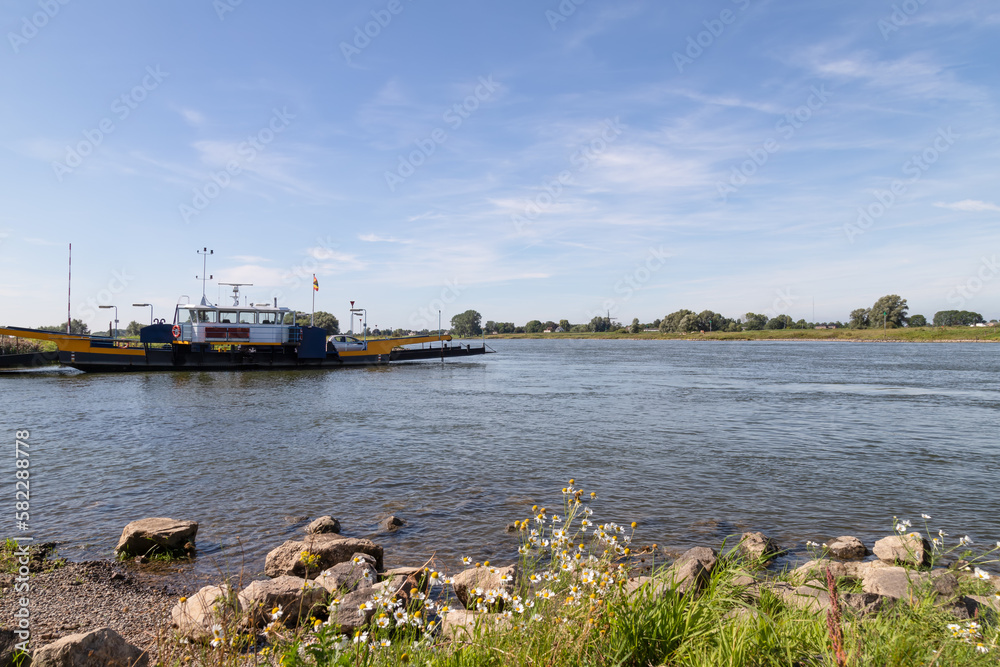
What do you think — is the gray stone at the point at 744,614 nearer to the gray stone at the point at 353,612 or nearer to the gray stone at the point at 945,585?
the gray stone at the point at 945,585

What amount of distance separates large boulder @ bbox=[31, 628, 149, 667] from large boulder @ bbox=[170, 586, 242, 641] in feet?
1.19

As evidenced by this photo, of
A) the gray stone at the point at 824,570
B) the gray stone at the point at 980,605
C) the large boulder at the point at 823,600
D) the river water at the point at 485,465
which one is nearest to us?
the large boulder at the point at 823,600

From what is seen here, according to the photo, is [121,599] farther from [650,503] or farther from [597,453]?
[597,453]

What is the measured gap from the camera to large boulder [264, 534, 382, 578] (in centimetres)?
692

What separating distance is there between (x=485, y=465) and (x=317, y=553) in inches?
274

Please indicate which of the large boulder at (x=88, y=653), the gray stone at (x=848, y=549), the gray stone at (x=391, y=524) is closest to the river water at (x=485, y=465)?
the gray stone at (x=391, y=524)

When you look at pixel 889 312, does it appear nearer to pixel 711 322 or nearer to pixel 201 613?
pixel 711 322

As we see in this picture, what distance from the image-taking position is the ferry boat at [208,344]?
129 ft

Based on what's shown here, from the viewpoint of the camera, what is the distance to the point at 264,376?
4022cm

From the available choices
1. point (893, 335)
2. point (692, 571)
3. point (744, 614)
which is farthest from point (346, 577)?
point (893, 335)

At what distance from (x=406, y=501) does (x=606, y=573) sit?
7223 millimetres

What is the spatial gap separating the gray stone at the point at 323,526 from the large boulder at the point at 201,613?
2.64 m

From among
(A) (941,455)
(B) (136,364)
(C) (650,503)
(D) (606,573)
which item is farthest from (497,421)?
(B) (136,364)

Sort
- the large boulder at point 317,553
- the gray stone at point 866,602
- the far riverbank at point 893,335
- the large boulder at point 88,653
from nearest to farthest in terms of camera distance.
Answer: the large boulder at point 88,653 < the gray stone at point 866,602 < the large boulder at point 317,553 < the far riverbank at point 893,335
